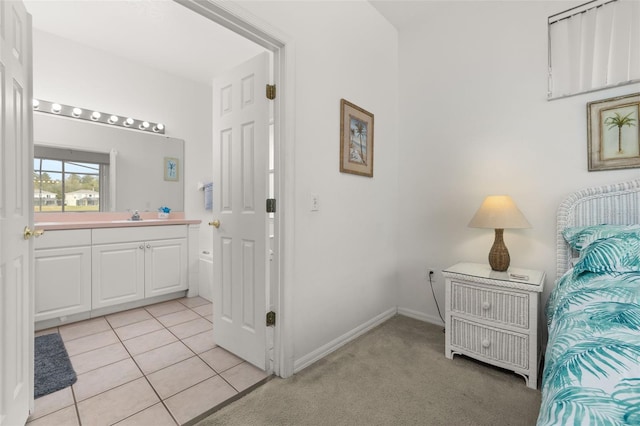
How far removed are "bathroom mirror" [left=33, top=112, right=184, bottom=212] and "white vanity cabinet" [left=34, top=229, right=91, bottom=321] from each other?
563 mm

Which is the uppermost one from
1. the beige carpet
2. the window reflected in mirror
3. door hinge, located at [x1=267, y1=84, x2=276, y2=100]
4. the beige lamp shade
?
door hinge, located at [x1=267, y1=84, x2=276, y2=100]

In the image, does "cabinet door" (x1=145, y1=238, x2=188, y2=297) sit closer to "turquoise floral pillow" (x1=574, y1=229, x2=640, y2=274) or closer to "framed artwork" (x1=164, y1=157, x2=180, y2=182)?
"framed artwork" (x1=164, y1=157, x2=180, y2=182)

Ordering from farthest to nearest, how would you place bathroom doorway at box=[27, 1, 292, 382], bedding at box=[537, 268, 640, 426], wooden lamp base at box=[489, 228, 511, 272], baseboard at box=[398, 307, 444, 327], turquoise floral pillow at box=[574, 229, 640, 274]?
baseboard at box=[398, 307, 444, 327]
wooden lamp base at box=[489, 228, 511, 272]
bathroom doorway at box=[27, 1, 292, 382]
turquoise floral pillow at box=[574, 229, 640, 274]
bedding at box=[537, 268, 640, 426]

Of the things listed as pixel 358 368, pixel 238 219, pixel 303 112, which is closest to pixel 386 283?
pixel 358 368

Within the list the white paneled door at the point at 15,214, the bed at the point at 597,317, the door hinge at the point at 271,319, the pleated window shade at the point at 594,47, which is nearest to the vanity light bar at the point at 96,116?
the white paneled door at the point at 15,214

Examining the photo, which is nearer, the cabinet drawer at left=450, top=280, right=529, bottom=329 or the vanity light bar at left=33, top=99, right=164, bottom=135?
the cabinet drawer at left=450, top=280, right=529, bottom=329

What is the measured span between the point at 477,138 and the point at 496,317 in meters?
1.42

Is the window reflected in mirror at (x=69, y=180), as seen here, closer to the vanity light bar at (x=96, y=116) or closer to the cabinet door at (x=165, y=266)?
the vanity light bar at (x=96, y=116)

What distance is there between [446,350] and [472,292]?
0.47 m

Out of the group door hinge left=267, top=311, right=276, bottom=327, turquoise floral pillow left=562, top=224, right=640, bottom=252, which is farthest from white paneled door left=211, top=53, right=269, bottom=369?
turquoise floral pillow left=562, top=224, right=640, bottom=252

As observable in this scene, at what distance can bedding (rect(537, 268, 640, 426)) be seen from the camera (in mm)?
616

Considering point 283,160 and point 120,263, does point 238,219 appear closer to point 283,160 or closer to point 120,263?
point 283,160

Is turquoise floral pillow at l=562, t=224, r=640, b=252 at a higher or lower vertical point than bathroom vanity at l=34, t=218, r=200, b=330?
higher

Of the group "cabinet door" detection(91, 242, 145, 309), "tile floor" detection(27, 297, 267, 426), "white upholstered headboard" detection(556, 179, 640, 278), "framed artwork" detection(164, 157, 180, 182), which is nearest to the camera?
"tile floor" detection(27, 297, 267, 426)
